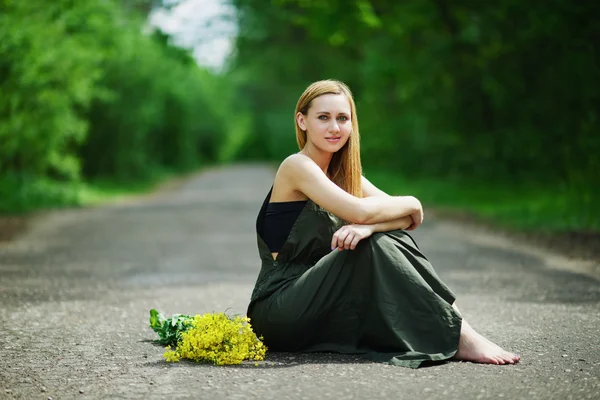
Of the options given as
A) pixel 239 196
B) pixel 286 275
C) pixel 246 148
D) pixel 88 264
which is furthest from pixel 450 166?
pixel 246 148

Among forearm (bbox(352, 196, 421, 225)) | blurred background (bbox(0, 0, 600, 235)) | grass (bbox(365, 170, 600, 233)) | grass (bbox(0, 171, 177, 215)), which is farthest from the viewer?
grass (bbox(0, 171, 177, 215))

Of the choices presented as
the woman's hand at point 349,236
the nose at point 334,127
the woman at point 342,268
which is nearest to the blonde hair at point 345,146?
the woman at point 342,268

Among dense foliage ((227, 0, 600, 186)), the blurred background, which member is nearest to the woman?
the blurred background

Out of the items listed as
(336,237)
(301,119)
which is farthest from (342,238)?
(301,119)

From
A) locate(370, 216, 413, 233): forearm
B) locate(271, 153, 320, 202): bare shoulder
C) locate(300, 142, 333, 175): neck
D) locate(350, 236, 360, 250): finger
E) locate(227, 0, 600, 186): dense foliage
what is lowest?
locate(350, 236, 360, 250): finger

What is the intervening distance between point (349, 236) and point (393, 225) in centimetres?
41

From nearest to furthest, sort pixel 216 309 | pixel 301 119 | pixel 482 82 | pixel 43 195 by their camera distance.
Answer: pixel 301 119
pixel 216 309
pixel 43 195
pixel 482 82

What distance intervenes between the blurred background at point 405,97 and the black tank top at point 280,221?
8.17 m

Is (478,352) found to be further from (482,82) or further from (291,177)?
(482,82)

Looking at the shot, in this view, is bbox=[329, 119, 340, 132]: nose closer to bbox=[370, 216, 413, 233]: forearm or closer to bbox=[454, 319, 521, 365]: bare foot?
bbox=[370, 216, 413, 233]: forearm

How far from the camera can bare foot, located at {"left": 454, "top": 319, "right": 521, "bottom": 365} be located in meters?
4.72

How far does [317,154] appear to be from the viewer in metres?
5.23

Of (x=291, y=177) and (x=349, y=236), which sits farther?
(x=291, y=177)

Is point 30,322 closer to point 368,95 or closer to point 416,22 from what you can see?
point 416,22
